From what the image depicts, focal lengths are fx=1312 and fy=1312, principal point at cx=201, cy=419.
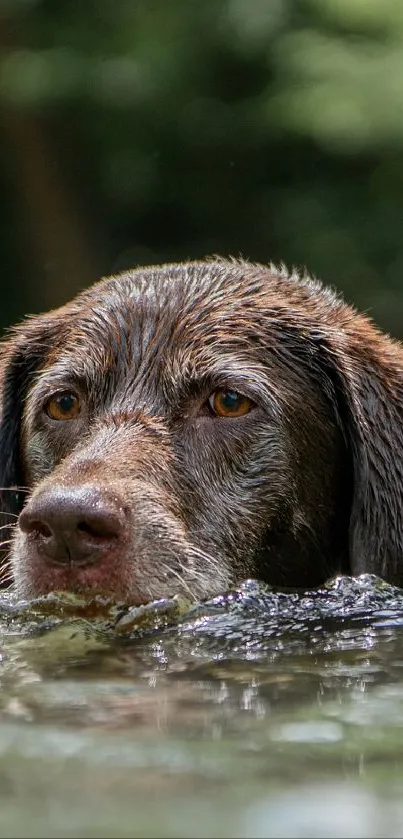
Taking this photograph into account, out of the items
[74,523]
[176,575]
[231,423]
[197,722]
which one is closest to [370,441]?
[231,423]

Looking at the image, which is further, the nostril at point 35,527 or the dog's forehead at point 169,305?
the dog's forehead at point 169,305

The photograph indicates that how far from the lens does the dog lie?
4297mm

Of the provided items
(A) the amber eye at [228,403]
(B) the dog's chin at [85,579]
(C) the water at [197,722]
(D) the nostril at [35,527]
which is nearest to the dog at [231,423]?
(A) the amber eye at [228,403]

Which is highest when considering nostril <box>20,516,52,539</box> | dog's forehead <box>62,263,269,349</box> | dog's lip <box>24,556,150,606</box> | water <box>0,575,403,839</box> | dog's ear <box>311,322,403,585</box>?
dog's forehead <box>62,263,269,349</box>

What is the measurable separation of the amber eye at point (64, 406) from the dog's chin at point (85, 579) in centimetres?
82

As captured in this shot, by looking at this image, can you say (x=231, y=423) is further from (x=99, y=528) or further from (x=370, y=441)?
(x=99, y=528)

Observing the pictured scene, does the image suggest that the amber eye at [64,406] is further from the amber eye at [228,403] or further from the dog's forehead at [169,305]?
the amber eye at [228,403]

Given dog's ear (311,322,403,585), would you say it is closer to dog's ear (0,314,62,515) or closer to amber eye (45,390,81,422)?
amber eye (45,390,81,422)

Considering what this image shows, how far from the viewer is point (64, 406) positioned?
4652 mm

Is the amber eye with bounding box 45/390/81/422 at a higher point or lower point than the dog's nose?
higher

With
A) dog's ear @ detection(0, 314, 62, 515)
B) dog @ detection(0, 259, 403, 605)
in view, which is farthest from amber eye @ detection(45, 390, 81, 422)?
dog's ear @ detection(0, 314, 62, 515)

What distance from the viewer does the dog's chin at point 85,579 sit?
147 inches

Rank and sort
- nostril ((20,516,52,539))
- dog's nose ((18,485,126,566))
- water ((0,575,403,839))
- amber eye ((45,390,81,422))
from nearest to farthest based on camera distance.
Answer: water ((0,575,403,839)), dog's nose ((18,485,126,566)), nostril ((20,516,52,539)), amber eye ((45,390,81,422))

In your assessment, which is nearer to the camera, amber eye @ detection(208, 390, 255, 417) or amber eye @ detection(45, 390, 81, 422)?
amber eye @ detection(208, 390, 255, 417)
